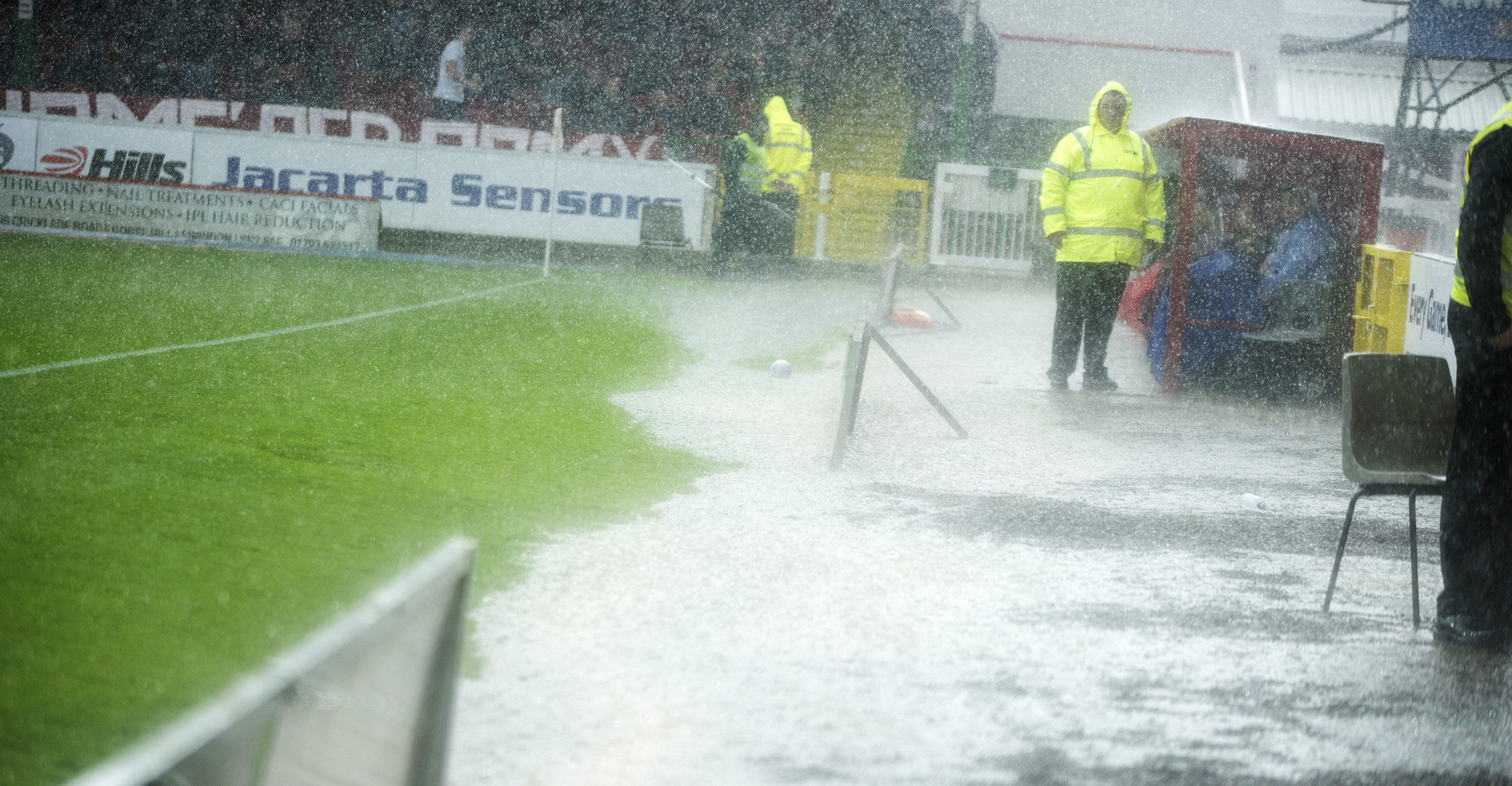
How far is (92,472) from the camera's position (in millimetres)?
5770

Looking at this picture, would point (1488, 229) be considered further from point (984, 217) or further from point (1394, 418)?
point (984, 217)

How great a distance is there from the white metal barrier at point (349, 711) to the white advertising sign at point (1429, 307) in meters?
7.44

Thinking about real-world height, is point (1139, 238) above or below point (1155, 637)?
above

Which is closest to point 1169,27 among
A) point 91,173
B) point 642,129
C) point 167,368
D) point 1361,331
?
point 642,129

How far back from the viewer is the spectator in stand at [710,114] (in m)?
22.8

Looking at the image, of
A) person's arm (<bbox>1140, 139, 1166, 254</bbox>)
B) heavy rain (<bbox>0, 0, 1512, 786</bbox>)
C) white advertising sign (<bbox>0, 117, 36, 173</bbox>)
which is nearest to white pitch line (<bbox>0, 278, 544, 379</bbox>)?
Result: heavy rain (<bbox>0, 0, 1512, 786</bbox>)

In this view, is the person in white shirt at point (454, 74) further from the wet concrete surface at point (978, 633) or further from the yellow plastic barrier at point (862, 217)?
the wet concrete surface at point (978, 633)

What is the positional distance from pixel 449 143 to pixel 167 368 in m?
12.1

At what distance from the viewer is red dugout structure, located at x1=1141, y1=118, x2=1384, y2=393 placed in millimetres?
10305

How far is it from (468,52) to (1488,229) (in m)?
20.8

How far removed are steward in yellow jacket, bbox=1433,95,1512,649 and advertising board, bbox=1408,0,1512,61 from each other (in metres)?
24.4

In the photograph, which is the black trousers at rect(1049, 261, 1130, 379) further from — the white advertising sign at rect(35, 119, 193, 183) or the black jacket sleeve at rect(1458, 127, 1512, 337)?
the white advertising sign at rect(35, 119, 193, 183)

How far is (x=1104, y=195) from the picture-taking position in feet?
31.7

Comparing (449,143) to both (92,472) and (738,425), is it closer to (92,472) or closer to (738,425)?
(738,425)
